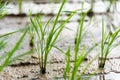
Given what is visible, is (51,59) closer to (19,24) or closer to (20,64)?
(20,64)

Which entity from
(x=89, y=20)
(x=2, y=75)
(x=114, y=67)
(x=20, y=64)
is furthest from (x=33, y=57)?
(x=89, y=20)

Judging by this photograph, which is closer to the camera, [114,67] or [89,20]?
[114,67]

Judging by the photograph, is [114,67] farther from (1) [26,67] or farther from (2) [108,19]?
(2) [108,19]

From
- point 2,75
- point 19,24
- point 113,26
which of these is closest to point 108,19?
point 113,26

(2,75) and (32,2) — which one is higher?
(32,2)

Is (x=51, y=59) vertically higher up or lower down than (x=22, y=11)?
lower down

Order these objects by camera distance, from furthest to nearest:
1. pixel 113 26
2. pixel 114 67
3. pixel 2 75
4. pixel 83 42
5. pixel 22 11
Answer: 1. pixel 22 11
2. pixel 113 26
3. pixel 83 42
4. pixel 114 67
5. pixel 2 75

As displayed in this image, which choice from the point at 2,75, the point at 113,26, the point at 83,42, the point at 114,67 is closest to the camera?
the point at 2,75

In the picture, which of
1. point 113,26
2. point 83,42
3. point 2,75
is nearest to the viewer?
point 2,75

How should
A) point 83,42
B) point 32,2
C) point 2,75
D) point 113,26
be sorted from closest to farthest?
point 2,75
point 83,42
point 113,26
point 32,2
